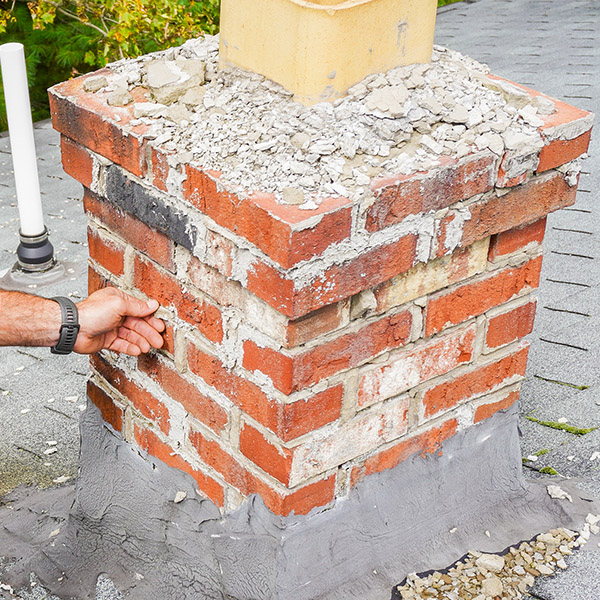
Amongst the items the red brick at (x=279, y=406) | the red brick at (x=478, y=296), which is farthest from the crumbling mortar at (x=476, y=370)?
the red brick at (x=279, y=406)

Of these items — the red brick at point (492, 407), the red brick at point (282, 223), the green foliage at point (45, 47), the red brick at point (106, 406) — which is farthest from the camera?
the green foliage at point (45, 47)

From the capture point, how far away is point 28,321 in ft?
5.80

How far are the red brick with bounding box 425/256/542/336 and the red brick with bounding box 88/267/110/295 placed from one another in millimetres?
704

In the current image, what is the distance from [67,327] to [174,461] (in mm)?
Result: 350

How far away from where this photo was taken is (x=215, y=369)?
1.59m

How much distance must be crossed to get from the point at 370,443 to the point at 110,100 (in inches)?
31.7

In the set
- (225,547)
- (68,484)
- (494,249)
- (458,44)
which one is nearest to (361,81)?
(494,249)

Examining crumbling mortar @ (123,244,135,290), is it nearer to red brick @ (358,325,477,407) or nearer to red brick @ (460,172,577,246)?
red brick @ (358,325,477,407)

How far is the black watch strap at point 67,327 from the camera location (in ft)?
5.68

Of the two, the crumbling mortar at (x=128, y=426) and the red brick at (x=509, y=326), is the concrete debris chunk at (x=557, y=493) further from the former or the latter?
the crumbling mortar at (x=128, y=426)

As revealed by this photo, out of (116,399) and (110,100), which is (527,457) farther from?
(110,100)

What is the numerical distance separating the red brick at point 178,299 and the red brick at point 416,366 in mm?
283

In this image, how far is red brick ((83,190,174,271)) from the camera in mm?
1621

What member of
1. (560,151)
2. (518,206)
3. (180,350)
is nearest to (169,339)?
(180,350)
